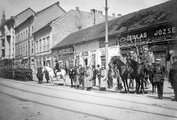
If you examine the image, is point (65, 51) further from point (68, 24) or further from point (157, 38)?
point (157, 38)

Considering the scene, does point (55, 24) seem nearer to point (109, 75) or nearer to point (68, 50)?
point (68, 50)

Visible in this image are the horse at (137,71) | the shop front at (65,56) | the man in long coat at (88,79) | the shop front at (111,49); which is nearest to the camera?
the horse at (137,71)

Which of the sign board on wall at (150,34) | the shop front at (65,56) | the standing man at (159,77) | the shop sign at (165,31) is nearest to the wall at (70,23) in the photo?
the shop front at (65,56)

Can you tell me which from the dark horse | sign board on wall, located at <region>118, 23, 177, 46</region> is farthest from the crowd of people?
sign board on wall, located at <region>118, 23, 177, 46</region>

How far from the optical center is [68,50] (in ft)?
96.3

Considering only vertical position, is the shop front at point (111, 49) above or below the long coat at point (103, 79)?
above

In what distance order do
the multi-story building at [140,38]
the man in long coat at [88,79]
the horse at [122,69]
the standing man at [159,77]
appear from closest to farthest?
the standing man at [159,77]
the horse at [122,69]
the man in long coat at [88,79]
the multi-story building at [140,38]

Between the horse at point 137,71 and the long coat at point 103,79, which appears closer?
the horse at point 137,71

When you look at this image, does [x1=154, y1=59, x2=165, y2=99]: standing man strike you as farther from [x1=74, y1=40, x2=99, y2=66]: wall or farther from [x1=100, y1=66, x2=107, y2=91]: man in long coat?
[x1=74, y1=40, x2=99, y2=66]: wall

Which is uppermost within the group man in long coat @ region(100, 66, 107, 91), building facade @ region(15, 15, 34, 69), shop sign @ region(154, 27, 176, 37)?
shop sign @ region(154, 27, 176, 37)

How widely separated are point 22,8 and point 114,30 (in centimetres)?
1796

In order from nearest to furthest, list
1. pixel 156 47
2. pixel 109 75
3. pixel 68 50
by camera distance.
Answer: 1. pixel 109 75
2. pixel 156 47
3. pixel 68 50

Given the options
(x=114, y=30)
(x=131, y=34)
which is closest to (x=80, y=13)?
(x=114, y=30)

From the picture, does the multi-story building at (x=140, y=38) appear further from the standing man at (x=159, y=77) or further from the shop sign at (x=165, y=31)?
the standing man at (x=159, y=77)
